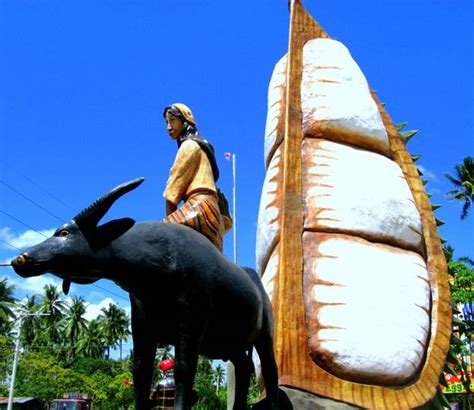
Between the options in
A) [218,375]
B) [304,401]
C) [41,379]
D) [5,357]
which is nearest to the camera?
[304,401]

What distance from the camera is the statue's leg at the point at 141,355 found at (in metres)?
2.97

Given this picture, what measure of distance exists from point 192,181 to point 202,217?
0.30m

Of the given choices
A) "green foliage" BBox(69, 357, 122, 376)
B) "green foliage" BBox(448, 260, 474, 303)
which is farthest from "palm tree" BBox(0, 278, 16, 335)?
"green foliage" BBox(448, 260, 474, 303)

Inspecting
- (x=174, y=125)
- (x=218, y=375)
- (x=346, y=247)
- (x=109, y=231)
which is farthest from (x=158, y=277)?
(x=218, y=375)

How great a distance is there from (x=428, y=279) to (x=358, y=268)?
0.79 meters

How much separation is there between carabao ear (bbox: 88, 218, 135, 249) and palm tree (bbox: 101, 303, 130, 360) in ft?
188

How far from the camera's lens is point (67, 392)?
35594 mm

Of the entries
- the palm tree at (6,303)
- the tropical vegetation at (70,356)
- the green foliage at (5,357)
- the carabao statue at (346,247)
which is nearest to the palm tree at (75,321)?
the tropical vegetation at (70,356)

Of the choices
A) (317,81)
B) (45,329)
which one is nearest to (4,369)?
(45,329)

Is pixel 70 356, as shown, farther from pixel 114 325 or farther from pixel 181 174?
pixel 181 174

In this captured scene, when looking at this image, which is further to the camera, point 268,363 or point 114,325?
point 114,325

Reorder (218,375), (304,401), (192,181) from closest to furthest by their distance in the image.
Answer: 1. (192,181)
2. (304,401)
3. (218,375)

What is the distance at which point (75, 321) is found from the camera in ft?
183

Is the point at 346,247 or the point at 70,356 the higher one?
the point at 70,356
